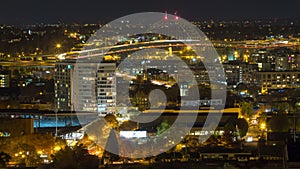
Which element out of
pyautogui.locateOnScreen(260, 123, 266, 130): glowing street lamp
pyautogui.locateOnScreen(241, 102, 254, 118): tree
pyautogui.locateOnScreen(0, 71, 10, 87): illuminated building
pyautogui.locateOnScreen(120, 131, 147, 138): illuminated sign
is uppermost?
pyautogui.locateOnScreen(0, 71, 10, 87): illuminated building

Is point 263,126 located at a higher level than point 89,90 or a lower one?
lower

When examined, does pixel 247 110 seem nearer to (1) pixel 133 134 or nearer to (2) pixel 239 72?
(1) pixel 133 134

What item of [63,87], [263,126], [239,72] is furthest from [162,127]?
[239,72]

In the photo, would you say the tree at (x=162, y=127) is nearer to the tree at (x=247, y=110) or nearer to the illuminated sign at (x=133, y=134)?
the illuminated sign at (x=133, y=134)

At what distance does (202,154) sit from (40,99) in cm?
488

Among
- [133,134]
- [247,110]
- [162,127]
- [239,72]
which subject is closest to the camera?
[133,134]

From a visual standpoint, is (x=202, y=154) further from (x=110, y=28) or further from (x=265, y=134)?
(x=110, y=28)

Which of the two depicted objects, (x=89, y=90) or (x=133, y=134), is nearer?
(x=133, y=134)

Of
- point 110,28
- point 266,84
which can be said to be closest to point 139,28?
point 110,28

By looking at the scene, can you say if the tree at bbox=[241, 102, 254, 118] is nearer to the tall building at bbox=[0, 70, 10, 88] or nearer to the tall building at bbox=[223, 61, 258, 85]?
the tall building at bbox=[223, 61, 258, 85]

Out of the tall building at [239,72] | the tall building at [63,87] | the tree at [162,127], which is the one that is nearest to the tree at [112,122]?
the tree at [162,127]

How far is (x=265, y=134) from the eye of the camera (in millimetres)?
7406

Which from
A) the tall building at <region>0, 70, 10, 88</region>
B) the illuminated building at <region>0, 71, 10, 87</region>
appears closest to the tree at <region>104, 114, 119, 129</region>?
the tall building at <region>0, 70, 10, 88</region>

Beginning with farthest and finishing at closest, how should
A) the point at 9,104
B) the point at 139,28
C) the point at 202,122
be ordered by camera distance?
1. the point at 139,28
2. the point at 9,104
3. the point at 202,122
